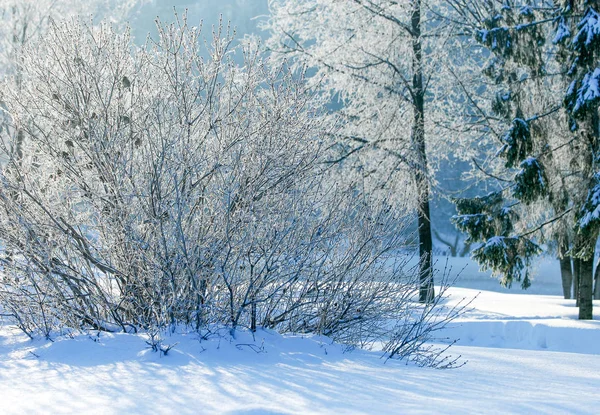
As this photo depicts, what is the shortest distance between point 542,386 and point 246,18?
53525 millimetres

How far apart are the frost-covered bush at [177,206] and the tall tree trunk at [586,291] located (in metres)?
6.18

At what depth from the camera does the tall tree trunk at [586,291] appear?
10.3 m

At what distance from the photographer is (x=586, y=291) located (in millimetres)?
10500

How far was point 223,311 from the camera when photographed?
15.8 ft

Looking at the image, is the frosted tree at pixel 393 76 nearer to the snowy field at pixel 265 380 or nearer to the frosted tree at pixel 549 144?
the frosted tree at pixel 549 144

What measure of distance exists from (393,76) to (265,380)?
9.87 meters

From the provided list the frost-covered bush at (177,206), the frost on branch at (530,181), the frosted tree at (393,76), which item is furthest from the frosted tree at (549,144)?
the frost-covered bush at (177,206)

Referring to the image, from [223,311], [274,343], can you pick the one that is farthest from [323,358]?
[223,311]

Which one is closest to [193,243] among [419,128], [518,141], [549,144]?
[518,141]

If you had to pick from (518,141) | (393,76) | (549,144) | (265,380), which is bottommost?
(265,380)

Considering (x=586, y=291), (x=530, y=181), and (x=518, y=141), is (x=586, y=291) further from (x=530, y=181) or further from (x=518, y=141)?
(x=518, y=141)

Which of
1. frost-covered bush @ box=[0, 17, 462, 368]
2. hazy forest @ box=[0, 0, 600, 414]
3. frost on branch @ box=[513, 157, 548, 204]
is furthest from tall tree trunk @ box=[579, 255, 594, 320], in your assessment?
frost-covered bush @ box=[0, 17, 462, 368]

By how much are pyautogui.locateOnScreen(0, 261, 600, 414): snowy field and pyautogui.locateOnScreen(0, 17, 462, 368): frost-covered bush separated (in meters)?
0.38

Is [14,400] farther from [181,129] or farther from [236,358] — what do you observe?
[181,129]
